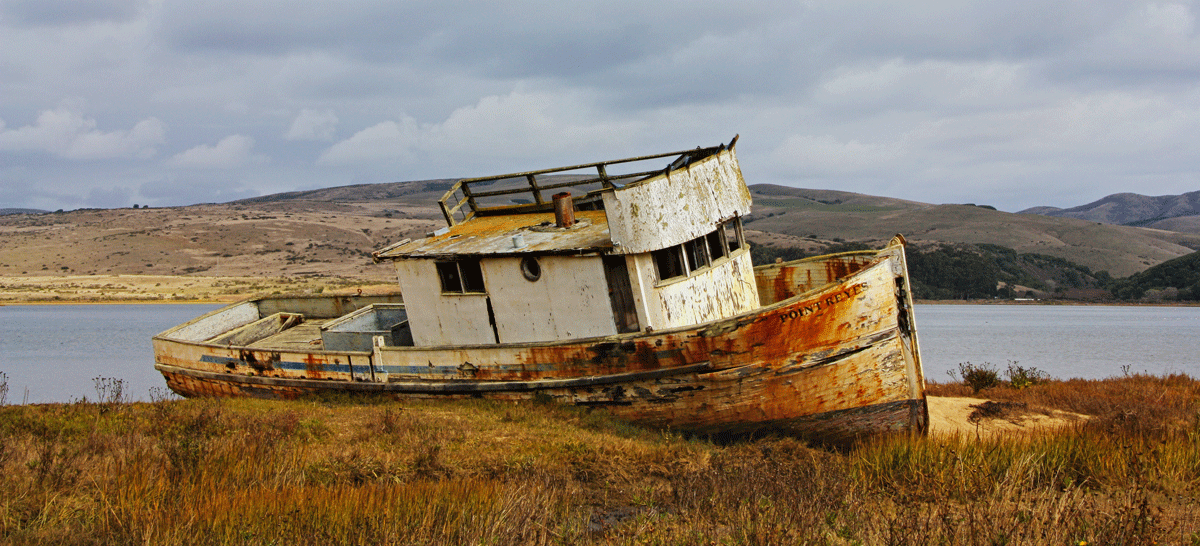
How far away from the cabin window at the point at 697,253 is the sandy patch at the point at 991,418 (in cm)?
368

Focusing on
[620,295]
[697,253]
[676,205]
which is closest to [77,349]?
[620,295]

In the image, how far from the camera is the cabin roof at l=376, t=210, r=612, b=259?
9711 mm

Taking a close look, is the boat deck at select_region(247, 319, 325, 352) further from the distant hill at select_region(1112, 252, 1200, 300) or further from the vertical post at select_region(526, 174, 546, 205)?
the distant hill at select_region(1112, 252, 1200, 300)

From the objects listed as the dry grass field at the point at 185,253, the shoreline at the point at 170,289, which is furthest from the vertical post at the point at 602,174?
the dry grass field at the point at 185,253

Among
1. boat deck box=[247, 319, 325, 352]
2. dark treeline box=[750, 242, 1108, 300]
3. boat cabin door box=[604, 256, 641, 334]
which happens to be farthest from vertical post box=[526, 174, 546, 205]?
dark treeline box=[750, 242, 1108, 300]

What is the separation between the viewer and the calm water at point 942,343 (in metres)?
16.8

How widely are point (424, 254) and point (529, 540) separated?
6.42m

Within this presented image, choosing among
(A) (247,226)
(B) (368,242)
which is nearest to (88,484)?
(B) (368,242)

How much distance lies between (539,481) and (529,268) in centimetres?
401

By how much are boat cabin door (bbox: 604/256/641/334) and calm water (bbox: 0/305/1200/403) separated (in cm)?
877

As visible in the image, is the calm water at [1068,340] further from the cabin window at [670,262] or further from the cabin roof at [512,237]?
the cabin roof at [512,237]

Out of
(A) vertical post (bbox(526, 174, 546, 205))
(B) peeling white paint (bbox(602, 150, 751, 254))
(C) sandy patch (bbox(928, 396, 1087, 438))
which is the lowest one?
(C) sandy patch (bbox(928, 396, 1087, 438))

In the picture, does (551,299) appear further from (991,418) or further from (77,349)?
(77,349)

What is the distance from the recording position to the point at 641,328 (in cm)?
941
